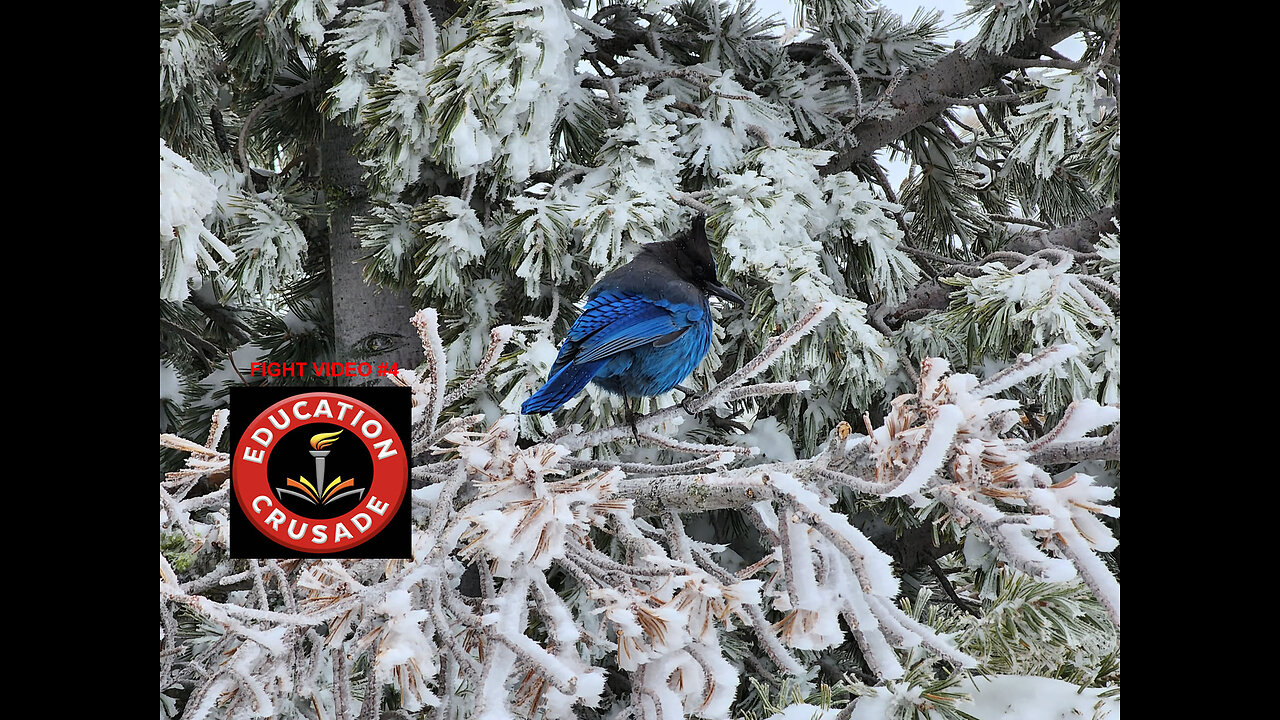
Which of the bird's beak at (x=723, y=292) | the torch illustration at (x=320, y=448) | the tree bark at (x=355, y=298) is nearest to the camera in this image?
the torch illustration at (x=320, y=448)

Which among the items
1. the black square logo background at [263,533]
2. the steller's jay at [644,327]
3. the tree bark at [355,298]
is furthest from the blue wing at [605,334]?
the tree bark at [355,298]

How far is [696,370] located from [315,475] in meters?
0.71

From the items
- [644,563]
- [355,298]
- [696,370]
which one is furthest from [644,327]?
[355,298]

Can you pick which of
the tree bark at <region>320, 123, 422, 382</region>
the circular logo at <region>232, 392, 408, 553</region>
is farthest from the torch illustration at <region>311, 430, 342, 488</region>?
the tree bark at <region>320, 123, 422, 382</region>

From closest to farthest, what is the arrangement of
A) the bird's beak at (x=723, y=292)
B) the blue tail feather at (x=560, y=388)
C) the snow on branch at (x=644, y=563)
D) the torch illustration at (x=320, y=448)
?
the snow on branch at (x=644, y=563)
the torch illustration at (x=320, y=448)
the blue tail feather at (x=560, y=388)
the bird's beak at (x=723, y=292)

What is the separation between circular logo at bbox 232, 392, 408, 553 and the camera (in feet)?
2.76

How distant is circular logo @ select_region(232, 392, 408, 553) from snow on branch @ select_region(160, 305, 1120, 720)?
4 centimetres

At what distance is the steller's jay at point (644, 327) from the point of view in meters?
1.01

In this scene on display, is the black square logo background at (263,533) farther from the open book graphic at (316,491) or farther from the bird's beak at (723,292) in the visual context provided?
the bird's beak at (723,292)

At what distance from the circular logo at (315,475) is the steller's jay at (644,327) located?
0.19 metres

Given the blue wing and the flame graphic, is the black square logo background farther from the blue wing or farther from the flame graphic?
the blue wing

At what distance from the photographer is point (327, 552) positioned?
2.81 ft
